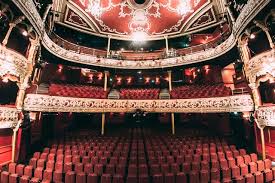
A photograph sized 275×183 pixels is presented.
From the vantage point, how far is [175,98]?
10008mm

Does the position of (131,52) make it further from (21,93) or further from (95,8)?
(21,93)

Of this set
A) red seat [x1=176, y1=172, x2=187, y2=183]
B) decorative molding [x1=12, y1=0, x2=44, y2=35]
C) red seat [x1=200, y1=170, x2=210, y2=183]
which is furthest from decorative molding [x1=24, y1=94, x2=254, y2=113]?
red seat [x1=176, y1=172, x2=187, y2=183]

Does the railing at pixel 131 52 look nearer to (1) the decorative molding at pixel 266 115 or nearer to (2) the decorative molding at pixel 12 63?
(2) the decorative molding at pixel 12 63

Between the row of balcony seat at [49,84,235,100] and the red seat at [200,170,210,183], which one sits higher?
the row of balcony seat at [49,84,235,100]

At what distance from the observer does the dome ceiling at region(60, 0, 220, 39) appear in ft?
30.3

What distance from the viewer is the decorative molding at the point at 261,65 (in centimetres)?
520

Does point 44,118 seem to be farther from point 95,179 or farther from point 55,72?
point 95,179

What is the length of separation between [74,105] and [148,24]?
7.16 m

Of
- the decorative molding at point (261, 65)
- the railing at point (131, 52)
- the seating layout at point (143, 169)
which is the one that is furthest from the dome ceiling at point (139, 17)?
the seating layout at point (143, 169)

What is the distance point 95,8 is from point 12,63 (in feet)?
19.5

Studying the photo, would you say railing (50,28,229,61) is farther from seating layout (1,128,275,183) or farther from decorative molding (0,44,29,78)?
seating layout (1,128,275,183)

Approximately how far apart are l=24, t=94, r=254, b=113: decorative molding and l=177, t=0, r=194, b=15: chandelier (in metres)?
5.22

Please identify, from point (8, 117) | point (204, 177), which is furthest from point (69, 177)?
point (204, 177)

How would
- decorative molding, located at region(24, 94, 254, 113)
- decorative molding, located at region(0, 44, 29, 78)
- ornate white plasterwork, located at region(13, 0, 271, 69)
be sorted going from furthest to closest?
decorative molding, located at region(24, 94, 254, 113)
ornate white plasterwork, located at region(13, 0, 271, 69)
decorative molding, located at region(0, 44, 29, 78)
